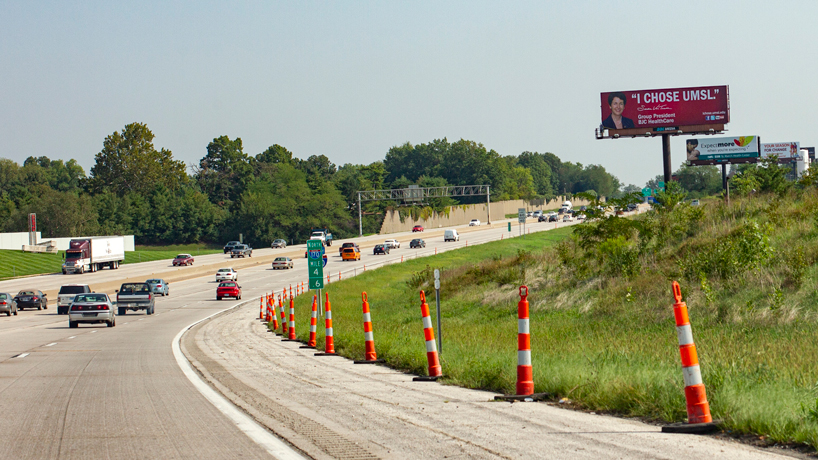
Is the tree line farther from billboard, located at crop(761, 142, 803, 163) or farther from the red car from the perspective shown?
the red car

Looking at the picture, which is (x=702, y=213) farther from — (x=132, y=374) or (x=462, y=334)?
(x=132, y=374)

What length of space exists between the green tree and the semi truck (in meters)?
81.1

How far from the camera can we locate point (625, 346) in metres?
13.5

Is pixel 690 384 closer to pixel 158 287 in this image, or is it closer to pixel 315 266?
pixel 315 266

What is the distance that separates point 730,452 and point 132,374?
10.6 meters

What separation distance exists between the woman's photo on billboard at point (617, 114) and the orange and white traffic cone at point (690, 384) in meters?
56.8

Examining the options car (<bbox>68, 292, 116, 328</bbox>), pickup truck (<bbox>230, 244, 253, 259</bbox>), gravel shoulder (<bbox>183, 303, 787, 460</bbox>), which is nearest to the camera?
gravel shoulder (<bbox>183, 303, 787, 460</bbox>)

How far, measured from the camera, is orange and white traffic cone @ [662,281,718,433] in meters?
6.20

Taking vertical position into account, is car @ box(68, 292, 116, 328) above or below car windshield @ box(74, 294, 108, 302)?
below

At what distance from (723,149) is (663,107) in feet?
99.5

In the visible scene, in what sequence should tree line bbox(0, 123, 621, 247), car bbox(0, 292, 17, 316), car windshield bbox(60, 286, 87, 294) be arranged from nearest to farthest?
1. car bbox(0, 292, 17, 316)
2. car windshield bbox(60, 286, 87, 294)
3. tree line bbox(0, 123, 621, 247)

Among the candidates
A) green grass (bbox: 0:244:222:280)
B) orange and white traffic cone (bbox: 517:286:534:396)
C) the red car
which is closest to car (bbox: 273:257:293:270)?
green grass (bbox: 0:244:222:280)

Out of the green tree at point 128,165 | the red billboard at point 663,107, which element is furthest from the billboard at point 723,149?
the green tree at point 128,165

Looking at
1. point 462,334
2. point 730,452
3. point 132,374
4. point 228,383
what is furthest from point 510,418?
point 462,334
